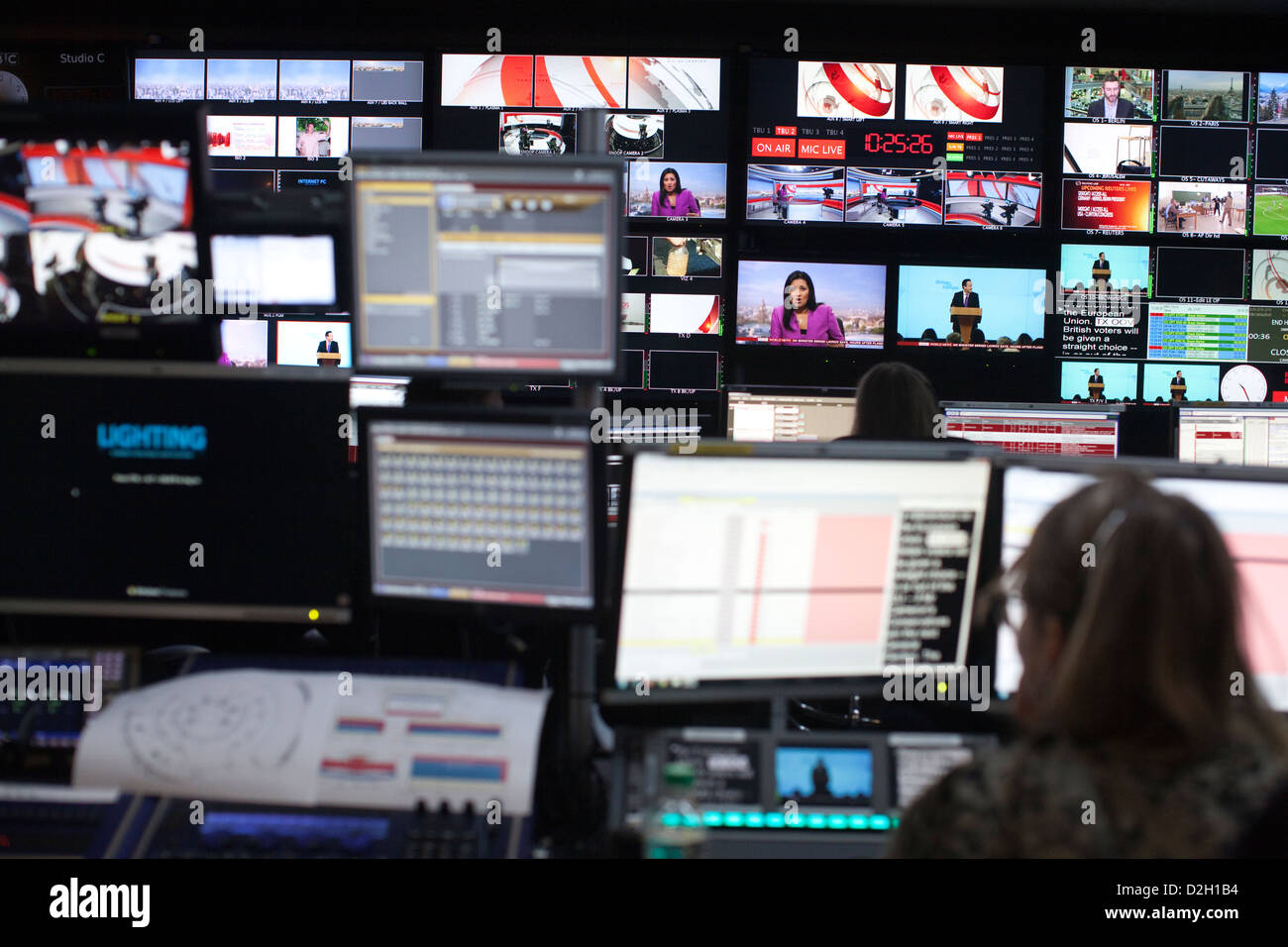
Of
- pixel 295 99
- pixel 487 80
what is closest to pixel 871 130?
pixel 487 80

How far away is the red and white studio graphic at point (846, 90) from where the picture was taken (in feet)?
14.6

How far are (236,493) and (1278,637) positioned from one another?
1549 mm

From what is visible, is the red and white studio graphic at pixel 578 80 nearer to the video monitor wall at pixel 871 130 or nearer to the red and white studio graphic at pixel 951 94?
the video monitor wall at pixel 871 130

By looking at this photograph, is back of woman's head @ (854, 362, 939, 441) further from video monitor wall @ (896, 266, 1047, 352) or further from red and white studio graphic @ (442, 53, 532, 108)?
red and white studio graphic @ (442, 53, 532, 108)

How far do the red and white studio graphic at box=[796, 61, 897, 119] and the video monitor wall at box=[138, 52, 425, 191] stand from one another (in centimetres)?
172

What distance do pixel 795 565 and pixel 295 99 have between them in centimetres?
398

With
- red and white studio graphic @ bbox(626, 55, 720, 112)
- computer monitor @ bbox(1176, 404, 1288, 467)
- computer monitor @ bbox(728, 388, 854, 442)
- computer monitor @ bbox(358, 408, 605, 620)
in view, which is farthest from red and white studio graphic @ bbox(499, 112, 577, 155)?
computer monitor @ bbox(358, 408, 605, 620)

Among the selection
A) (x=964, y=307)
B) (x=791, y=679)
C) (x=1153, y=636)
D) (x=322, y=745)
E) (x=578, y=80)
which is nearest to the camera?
(x=1153, y=636)

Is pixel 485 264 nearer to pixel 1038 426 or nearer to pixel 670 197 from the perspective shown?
pixel 1038 426

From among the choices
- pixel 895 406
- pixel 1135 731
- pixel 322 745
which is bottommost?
pixel 322 745

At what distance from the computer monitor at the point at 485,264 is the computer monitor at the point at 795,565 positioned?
24cm

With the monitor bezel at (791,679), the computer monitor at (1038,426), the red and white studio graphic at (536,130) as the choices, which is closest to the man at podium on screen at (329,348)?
the red and white studio graphic at (536,130)

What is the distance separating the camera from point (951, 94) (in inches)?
175
